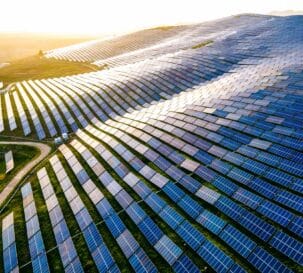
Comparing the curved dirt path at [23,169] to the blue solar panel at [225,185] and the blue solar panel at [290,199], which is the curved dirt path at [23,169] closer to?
the blue solar panel at [225,185]

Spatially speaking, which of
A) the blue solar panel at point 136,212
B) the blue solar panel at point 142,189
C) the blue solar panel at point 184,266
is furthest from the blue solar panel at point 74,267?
the blue solar panel at point 142,189

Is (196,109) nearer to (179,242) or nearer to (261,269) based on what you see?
(179,242)

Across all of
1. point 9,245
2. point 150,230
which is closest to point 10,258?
point 9,245

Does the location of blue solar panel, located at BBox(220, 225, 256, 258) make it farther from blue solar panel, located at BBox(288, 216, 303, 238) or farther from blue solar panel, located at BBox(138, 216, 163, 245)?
blue solar panel, located at BBox(138, 216, 163, 245)

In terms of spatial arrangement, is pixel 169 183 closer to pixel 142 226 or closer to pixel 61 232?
pixel 142 226

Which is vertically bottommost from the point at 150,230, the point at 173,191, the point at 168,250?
the point at 173,191

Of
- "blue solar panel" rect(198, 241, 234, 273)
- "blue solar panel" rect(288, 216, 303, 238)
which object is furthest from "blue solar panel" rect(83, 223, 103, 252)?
"blue solar panel" rect(288, 216, 303, 238)

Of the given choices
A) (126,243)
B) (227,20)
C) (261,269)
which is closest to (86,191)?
(126,243)
